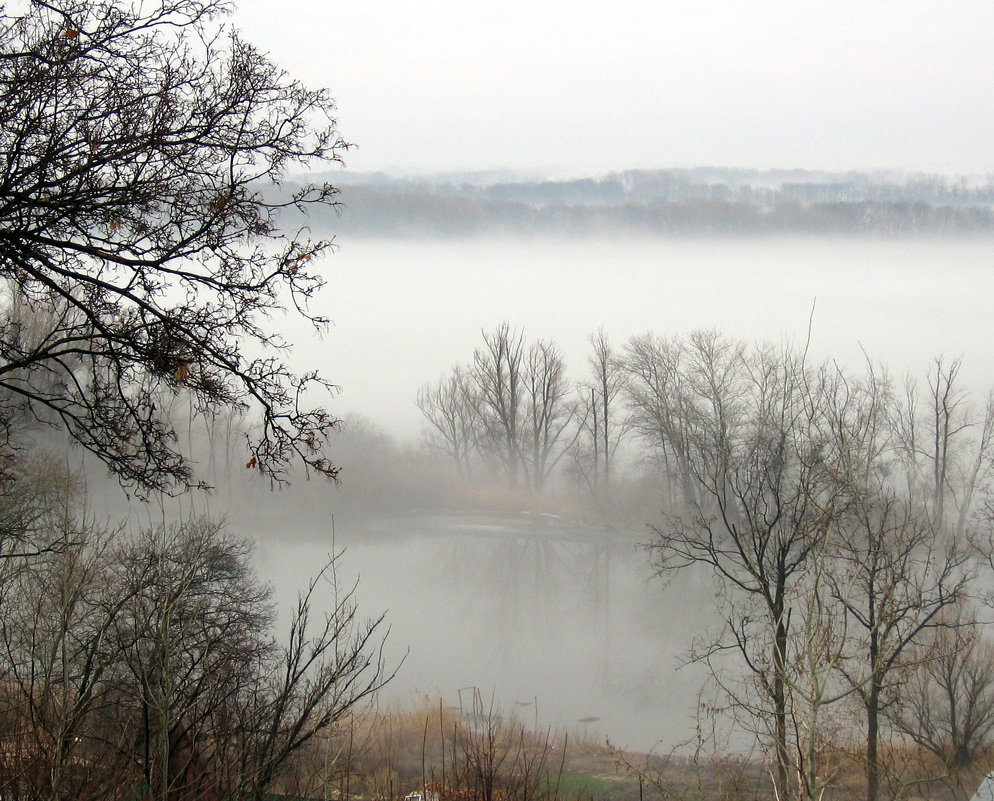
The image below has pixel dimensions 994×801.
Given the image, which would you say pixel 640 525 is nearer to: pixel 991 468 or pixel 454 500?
pixel 454 500

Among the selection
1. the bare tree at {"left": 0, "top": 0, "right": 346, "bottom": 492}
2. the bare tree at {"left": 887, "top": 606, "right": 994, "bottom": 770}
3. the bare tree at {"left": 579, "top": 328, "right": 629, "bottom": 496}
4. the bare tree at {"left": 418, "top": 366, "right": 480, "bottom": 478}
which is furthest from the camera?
the bare tree at {"left": 418, "top": 366, "right": 480, "bottom": 478}

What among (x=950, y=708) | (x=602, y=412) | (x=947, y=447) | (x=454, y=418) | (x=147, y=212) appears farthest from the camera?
(x=454, y=418)

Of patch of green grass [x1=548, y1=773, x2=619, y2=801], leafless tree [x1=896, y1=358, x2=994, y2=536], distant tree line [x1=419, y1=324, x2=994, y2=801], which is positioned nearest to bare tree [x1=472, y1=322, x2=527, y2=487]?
distant tree line [x1=419, y1=324, x2=994, y2=801]

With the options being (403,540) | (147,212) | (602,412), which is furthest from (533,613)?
(147,212)

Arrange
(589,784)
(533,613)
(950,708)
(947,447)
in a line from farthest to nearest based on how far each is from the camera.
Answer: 1. (947,447)
2. (533,613)
3. (950,708)
4. (589,784)

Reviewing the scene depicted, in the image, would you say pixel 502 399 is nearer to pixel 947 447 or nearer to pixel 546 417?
pixel 546 417

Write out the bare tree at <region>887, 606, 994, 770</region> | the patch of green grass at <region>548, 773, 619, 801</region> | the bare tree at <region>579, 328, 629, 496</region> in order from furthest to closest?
the bare tree at <region>579, 328, 629, 496</region> < the bare tree at <region>887, 606, 994, 770</region> < the patch of green grass at <region>548, 773, 619, 801</region>

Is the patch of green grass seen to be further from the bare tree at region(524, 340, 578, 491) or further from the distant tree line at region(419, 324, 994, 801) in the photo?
the bare tree at region(524, 340, 578, 491)

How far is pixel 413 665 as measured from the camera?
2523cm

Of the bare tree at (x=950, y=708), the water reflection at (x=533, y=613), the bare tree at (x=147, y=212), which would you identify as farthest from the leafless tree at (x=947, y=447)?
the bare tree at (x=147, y=212)

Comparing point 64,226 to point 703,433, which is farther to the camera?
point 703,433

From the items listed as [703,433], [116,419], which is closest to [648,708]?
[703,433]

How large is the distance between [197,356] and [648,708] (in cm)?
2004

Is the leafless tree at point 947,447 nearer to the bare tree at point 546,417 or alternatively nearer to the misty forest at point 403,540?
the misty forest at point 403,540
